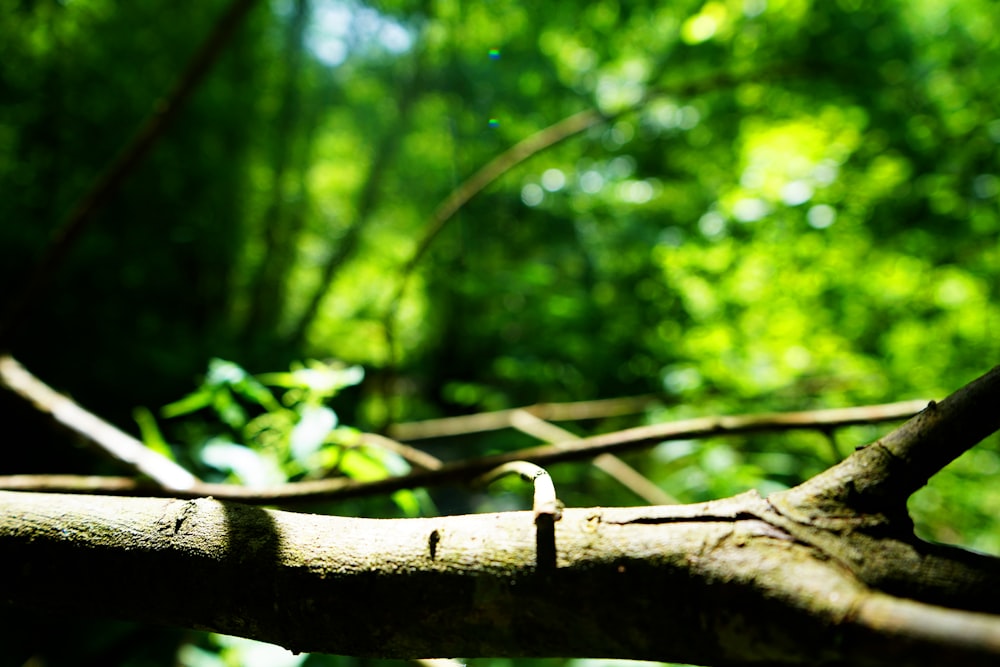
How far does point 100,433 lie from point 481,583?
153 cm

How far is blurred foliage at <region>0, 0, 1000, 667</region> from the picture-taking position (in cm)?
261

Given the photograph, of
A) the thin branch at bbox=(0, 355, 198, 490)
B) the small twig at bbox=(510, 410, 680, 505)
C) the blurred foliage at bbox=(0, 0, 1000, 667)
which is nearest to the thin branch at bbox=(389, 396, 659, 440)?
the blurred foliage at bbox=(0, 0, 1000, 667)

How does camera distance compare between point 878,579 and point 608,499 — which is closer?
point 878,579

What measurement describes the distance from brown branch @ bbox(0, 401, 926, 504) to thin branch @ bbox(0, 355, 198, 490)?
55 millimetres

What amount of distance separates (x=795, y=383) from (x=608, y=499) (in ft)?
3.65

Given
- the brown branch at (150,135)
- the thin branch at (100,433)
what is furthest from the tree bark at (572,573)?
the brown branch at (150,135)

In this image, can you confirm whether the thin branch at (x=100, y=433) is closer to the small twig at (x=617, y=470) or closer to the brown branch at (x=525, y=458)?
the brown branch at (x=525, y=458)

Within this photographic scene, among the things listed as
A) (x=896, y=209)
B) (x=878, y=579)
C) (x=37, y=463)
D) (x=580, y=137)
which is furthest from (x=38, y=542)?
(x=580, y=137)

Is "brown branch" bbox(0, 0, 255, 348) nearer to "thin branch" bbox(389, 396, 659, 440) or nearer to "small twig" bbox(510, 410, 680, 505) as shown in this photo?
"thin branch" bbox(389, 396, 659, 440)

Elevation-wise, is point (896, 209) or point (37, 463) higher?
point (896, 209)

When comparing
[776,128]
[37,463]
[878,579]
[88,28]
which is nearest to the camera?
[878,579]

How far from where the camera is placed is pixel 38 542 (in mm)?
720

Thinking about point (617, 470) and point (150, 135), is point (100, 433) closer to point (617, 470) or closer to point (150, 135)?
point (150, 135)

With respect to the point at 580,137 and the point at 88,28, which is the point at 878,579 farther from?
the point at 88,28
